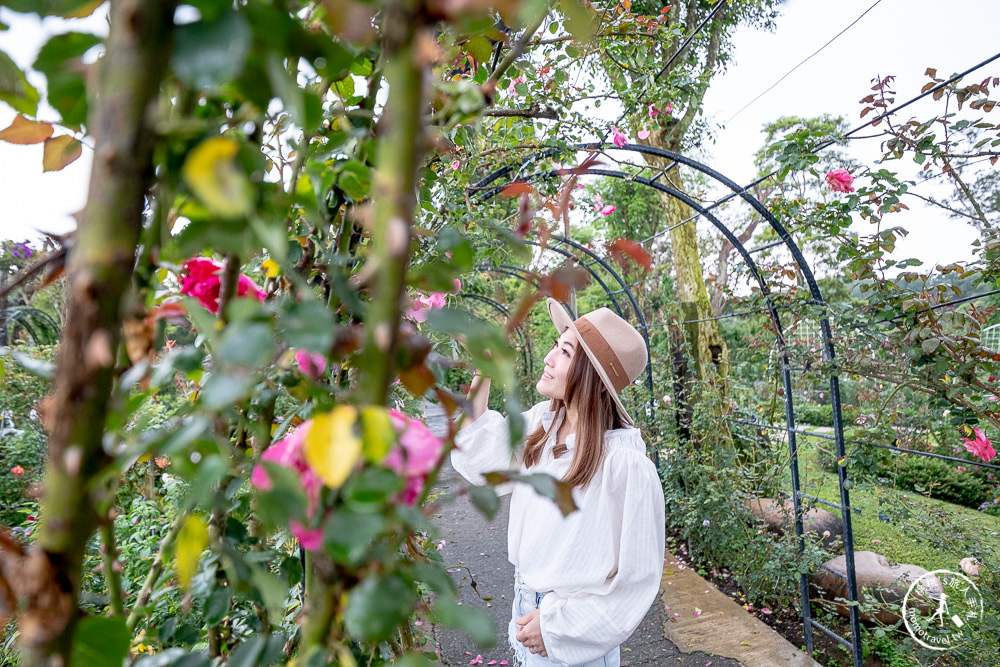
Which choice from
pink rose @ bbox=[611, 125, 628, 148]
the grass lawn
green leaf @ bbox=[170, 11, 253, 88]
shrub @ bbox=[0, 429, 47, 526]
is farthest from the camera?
shrub @ bbox=[0, 429, 47, 526]

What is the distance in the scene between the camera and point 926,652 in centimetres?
244

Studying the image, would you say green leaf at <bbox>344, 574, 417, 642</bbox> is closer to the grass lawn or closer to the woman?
the woman

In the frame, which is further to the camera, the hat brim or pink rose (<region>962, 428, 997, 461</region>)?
pink rose (<region>962, 428, 997, 461</region>)

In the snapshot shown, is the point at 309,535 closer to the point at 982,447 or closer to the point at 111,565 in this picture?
the point at 111,565

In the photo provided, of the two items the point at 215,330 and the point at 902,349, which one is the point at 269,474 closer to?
the point at 215,330

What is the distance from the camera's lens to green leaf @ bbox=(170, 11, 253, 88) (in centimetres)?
20

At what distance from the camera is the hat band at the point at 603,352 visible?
175 centimetres

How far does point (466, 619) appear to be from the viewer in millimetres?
281

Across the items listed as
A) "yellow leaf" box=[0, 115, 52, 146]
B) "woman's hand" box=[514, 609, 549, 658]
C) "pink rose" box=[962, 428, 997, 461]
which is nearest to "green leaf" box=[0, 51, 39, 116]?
"yellow leaf" box=[0, 115, 52, 146]

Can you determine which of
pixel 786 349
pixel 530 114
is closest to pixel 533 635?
pixel 530 114

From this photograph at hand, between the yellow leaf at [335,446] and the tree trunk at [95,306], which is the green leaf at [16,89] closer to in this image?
the tree trunk at [95,306]

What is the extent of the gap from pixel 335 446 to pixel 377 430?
18 mm

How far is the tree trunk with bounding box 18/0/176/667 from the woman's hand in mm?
1507

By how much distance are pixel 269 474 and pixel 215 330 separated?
97 mm
